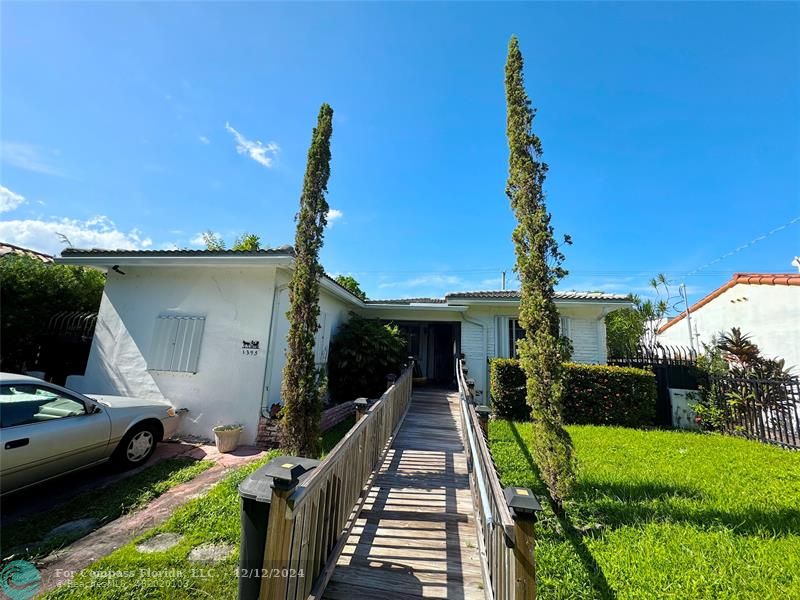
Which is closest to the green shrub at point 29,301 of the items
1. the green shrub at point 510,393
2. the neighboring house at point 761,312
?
the green shrub at point 510,393

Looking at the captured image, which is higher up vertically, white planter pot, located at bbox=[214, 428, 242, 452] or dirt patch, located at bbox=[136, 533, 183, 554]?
white planter pot, located at bbox=[214, 428, 242, 452]

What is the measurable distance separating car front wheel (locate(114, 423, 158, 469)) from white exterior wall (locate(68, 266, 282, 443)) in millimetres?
1220

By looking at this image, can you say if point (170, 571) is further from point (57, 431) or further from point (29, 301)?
point (29, 301)

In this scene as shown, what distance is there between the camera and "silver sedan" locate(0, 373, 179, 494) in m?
3.50

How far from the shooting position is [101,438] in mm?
4352

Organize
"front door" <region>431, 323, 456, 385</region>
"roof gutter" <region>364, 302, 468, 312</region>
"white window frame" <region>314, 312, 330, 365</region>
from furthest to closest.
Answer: "front door" <region>431, 323, 456, 385</region> < "roof gutter" <region>364, 302, 468, 312</region> < "white window frame" <region>314, 312, 330, 365</region>

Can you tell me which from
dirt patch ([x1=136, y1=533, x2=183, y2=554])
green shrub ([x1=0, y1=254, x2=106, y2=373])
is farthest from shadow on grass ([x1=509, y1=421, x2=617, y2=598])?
green shrub ([x1=0, y1=254, x2=106, y2=373])

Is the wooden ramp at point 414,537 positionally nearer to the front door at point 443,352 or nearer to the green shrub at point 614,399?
the green shrub at point 614,399

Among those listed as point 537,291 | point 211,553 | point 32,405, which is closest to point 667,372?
point 537,291

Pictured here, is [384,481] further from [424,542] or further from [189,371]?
[189,371]

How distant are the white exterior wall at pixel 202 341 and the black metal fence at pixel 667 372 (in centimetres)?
1046

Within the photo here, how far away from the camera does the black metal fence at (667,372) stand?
29.3 ft

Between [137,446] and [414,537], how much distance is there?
4.95 metres

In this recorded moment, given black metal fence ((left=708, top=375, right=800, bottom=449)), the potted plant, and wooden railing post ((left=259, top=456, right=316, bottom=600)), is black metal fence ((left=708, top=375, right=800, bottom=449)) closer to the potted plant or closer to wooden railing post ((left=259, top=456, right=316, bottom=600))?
wooden railing post ((left=259, top=456, right=316, bottom=600))
